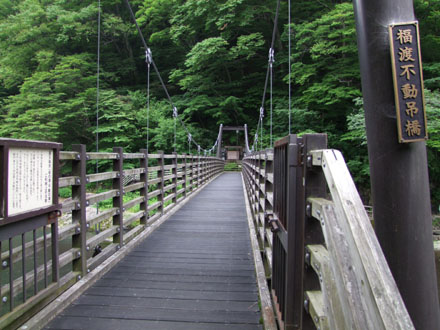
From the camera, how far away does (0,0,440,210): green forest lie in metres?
12.9

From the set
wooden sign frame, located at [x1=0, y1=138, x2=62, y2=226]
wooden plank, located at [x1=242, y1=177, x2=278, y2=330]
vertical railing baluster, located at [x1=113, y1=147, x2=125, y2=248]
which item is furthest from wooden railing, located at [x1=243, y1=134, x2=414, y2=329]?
vertical railing baluster, located at [x1=113, y1=147, x2=125, y2=248]

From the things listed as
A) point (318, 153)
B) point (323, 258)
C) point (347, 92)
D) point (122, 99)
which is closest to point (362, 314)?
point (323, 258)

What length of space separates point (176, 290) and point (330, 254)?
1.78 metres

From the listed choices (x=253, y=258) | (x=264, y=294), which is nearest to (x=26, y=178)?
(x=264, y=294)

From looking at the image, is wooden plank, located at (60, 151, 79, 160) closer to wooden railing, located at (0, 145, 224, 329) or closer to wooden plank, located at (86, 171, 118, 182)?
wooden railing, located at (0, 145, 224, 329)

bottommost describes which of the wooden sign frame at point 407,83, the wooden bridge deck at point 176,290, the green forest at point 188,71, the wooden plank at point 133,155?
the wooden bridge deck at point 176,290

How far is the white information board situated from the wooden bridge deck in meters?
0.71

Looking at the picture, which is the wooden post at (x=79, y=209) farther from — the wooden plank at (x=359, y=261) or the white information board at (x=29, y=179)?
the wooden plank at (x=359, y=261)

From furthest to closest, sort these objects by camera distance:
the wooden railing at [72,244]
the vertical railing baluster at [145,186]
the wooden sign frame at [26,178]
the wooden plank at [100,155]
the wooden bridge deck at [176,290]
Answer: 1. the vertical railing baluster at [145,186]
2. the wooden plank at [100,155]
3. the wooden bridge deck at [176,290]
4. the wooden railing at [72,244]
5. the wooden sign frame at [26,178]

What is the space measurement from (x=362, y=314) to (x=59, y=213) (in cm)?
201

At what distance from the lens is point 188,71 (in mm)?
20453

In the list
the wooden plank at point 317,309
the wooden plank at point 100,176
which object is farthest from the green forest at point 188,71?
the wooden plank at point 317,309

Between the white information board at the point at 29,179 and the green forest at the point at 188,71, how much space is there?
33.9 feet

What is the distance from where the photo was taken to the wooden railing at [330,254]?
652mm
